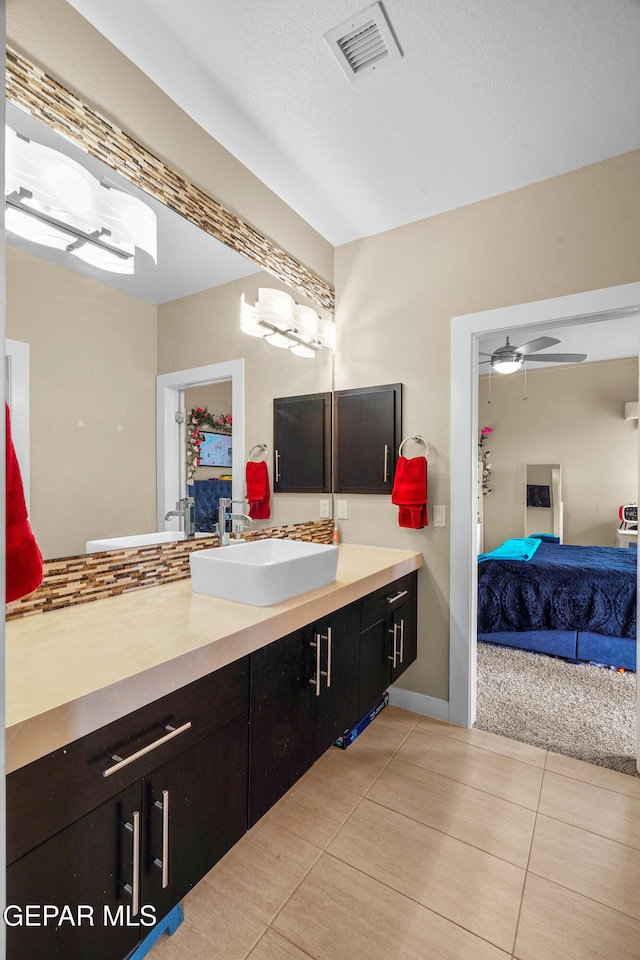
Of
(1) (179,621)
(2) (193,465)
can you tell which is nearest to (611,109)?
(2) (193,465)

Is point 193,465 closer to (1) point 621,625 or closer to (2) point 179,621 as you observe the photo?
(2) point 179,621

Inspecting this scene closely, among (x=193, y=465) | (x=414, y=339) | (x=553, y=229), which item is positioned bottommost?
(x=193, y=465)

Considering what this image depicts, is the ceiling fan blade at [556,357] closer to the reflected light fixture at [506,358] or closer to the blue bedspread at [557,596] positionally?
the reflected light fixture at [506,358]

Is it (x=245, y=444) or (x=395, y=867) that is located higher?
(x=245, y=444)

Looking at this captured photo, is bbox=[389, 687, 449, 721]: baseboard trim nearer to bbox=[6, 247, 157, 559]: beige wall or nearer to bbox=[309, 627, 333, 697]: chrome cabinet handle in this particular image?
bbox=[309, 627, 333, 697]: chrome cabinet handle

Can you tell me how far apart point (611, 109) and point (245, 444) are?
76.5 inches

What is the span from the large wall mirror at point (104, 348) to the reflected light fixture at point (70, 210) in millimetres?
26

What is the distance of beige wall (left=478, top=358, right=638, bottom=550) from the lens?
5.38 meters

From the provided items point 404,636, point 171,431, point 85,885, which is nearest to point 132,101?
point 171,431

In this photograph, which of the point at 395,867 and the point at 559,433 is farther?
the point at 559,433

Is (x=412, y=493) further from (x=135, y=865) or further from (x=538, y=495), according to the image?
(x=538, y=495)

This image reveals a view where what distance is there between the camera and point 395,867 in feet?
5.10

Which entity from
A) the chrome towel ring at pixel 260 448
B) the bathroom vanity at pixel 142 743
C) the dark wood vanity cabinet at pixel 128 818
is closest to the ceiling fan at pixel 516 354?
the chrome towel ring at pixel 260 448

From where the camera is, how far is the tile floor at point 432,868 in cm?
131
